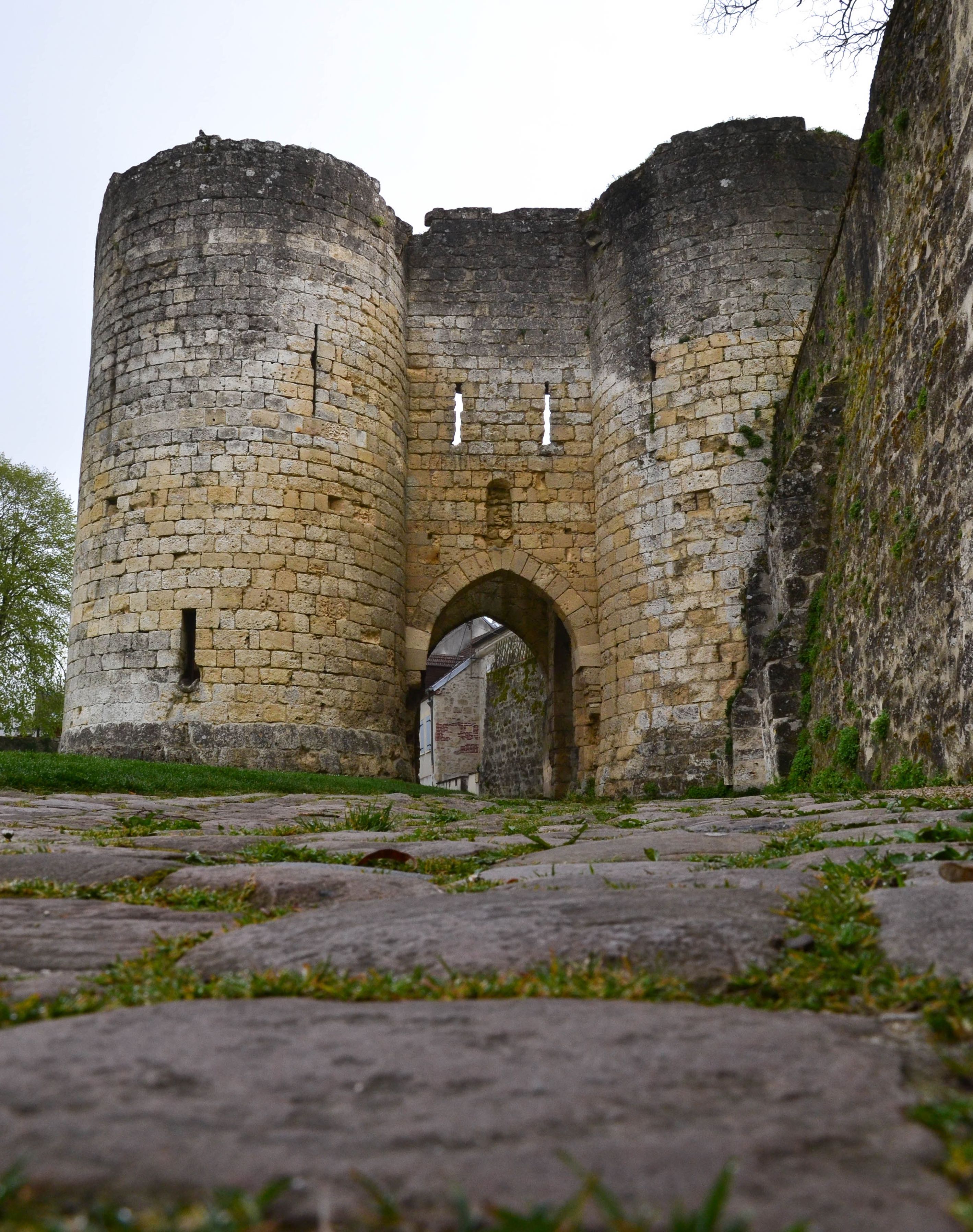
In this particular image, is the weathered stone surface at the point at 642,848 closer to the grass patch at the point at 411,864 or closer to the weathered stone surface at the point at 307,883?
the grass patch at the point at 411,864

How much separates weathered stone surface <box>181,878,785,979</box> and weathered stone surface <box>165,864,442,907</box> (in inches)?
18.2

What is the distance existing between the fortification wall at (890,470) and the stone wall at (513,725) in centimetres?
988

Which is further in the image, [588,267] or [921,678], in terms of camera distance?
[588,267]

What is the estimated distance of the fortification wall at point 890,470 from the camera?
7.02 m

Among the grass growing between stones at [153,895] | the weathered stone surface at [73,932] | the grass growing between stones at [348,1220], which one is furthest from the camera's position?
the grass growing between stones at [153,895]

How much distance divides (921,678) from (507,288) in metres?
10.3

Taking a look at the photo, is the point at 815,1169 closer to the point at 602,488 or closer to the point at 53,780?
the point at 53,780

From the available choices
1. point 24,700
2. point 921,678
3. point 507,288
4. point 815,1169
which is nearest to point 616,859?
point 815,1169

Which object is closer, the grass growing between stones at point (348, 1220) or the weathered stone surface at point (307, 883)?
the grass growing between stones at point (348, 1220)

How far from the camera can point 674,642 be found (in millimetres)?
13562

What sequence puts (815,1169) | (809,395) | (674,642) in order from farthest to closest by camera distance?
(674,642) < (809,395) < (815,1169)

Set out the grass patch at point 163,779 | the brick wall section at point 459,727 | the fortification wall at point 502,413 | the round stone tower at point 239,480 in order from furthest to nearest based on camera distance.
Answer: the brick wall section at point 459,727, the fortification wall at point 502,413, the round stone tower at point 239,480, the grass patch at point 163,779

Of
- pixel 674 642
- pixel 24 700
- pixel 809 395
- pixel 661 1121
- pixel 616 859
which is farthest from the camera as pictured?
pixel 24 700

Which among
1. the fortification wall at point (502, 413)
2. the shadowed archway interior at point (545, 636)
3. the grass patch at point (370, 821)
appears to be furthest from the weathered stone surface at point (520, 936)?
the shadowed archway interior at point (545, 636)
